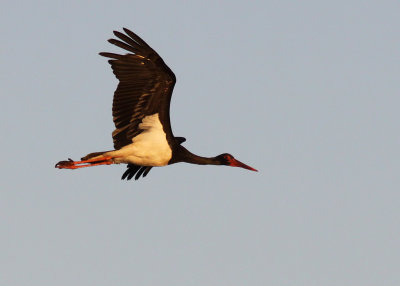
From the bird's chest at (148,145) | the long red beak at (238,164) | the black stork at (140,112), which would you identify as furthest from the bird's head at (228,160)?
the bird's chest at (148,145)

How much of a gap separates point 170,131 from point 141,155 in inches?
37.2

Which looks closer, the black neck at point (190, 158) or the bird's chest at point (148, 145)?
the bird's chest at point (148, 145)

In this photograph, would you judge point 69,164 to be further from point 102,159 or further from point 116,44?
point 116,44

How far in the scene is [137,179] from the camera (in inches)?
1265

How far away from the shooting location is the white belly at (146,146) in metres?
29.3

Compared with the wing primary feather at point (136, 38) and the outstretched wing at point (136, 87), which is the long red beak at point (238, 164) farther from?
the wing primary feather at point (136, 38)

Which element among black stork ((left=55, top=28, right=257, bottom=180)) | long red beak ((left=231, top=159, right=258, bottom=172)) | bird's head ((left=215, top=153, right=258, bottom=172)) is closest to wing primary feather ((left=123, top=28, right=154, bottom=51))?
black stork ((left=55, top=28, right=257, bottom=180))

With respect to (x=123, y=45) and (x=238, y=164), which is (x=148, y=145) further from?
(x=238, y=164)

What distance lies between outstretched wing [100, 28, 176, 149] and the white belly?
5.0 inches

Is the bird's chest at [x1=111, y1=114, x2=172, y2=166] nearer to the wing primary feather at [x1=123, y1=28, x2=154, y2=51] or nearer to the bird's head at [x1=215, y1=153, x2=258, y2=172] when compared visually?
the wing primary feather at [x1=123, y1=28, x2=154, y2=51]

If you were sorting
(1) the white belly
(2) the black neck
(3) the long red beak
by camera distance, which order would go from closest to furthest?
(1) the white belly < (2) the black neck < (3) the long red beak

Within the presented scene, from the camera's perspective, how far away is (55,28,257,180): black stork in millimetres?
28359

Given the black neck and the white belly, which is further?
the black neck

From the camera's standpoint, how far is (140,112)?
1147 inches
